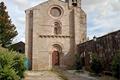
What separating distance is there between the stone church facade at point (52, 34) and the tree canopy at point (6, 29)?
4743 mm

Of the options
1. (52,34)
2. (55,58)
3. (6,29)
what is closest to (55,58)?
(55,58)

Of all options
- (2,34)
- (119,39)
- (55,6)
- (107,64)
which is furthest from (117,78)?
(2,34)

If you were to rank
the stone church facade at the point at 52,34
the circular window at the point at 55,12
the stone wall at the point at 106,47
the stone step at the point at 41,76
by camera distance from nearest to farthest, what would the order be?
the stone step at the point at 41,76 → the stone wall at the point at 106,47 → the stone church facade at the point at 52,34 → the circular window at the point at 55,12

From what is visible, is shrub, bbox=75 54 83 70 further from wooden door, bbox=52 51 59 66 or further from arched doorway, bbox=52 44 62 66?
wooden door, bbox=52 51 59 66

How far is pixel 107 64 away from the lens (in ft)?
86.6

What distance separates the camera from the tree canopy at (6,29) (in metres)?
42.2

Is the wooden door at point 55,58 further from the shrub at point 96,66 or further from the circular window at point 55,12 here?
the shrub at point 96,66

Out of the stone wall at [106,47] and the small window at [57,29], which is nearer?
the stone wall at [106,47]

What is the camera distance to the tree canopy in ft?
138

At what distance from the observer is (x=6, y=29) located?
42906 mm

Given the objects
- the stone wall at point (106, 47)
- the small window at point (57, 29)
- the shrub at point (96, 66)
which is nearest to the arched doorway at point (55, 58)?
the small window at point (57, 29)

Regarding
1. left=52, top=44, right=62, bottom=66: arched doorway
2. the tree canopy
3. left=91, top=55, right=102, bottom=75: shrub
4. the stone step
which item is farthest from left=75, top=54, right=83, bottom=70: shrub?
the tree canopy

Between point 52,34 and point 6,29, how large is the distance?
26.0 feet

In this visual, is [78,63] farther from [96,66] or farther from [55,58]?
[96,66]
